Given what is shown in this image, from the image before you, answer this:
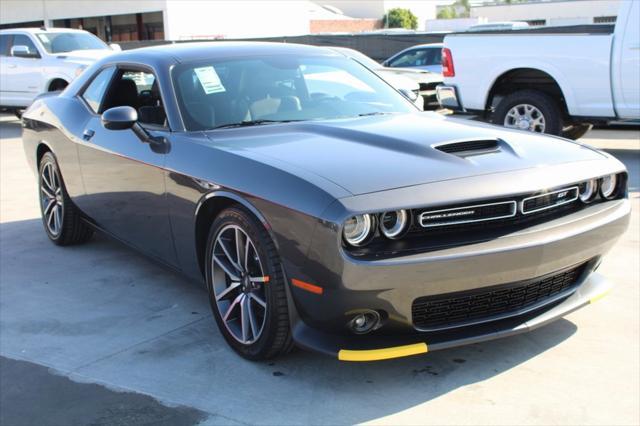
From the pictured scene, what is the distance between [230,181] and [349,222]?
2.46ft

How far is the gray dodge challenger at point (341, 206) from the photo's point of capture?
10.3ft

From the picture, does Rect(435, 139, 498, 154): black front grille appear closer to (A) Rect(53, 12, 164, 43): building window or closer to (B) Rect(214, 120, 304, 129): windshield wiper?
(B) Rect(214, 120, 304, 129): windshield wiper

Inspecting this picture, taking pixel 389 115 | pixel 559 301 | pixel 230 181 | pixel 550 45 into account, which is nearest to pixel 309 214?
pixel 230 181

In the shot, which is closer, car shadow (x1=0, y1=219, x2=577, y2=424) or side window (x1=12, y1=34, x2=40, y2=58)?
car shadow (x1=0, y1=219, x2=577, y2=424)

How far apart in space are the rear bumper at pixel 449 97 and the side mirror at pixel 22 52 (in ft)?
27.2

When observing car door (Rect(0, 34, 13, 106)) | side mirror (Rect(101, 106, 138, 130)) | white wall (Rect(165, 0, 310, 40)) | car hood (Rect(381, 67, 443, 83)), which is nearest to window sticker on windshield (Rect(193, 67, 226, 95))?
side mirror (Rect(101, 106, 138, 130))

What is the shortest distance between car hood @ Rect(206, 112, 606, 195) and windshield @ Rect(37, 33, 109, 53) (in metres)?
11.5

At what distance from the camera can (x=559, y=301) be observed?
3664 millimetres

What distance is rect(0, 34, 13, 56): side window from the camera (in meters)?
14.9

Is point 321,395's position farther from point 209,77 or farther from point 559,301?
point 209,77

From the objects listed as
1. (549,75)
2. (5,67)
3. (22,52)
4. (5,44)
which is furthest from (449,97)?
(5,44)

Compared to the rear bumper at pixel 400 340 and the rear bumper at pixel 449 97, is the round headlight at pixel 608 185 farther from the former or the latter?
the rear bumper at pixel 449 97

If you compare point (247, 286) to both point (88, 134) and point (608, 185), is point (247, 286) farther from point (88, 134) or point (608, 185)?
point (88, 134)

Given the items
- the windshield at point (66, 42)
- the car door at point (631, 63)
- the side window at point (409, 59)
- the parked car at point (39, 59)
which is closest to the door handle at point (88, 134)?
the car door at point (631, 63)
